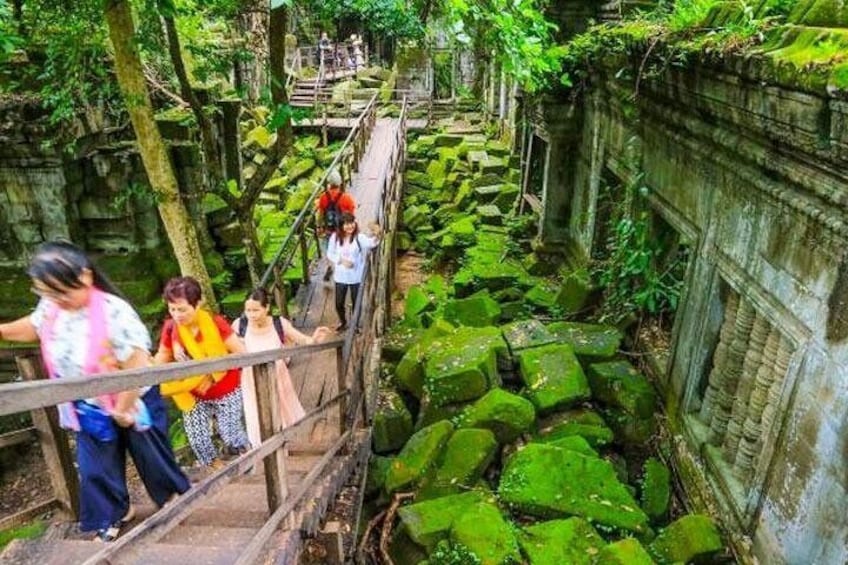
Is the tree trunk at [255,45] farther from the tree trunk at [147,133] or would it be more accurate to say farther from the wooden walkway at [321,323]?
the tree trunk at [147,133]

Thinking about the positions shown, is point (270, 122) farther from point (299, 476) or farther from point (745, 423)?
point (745, 423)

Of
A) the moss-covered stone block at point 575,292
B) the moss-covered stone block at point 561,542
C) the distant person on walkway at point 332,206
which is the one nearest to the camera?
the moss-covered stone block at point 561,542

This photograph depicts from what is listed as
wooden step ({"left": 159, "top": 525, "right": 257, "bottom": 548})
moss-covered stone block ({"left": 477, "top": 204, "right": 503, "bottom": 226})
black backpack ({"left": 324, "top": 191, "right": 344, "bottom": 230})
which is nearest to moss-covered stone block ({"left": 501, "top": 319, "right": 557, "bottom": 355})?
black backpack ({"left": 324, "top": 191, "right": 344, "bottom": 230})

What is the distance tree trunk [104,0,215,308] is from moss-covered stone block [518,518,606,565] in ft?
13.6

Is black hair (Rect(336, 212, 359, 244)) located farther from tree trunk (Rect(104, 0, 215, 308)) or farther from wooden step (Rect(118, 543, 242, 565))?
wooden step (Rect(118, 543, 242, 565))

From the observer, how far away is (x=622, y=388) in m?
5.95

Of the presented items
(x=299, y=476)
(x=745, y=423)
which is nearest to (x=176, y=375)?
(x=299, y=476)

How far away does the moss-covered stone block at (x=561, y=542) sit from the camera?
166 inches

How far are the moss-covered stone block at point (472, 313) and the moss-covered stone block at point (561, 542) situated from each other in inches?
150

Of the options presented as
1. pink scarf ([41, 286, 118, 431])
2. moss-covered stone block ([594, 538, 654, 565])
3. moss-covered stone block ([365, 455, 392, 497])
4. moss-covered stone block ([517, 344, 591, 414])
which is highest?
pink scarf ([41, 286, 118, 431])

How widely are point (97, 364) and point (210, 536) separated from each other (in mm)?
974

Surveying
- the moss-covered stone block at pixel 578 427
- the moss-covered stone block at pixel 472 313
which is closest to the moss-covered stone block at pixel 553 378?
the moss-covered stone block at pixel 578 427

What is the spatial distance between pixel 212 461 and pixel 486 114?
18732mm

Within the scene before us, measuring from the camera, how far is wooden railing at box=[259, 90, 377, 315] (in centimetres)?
608
